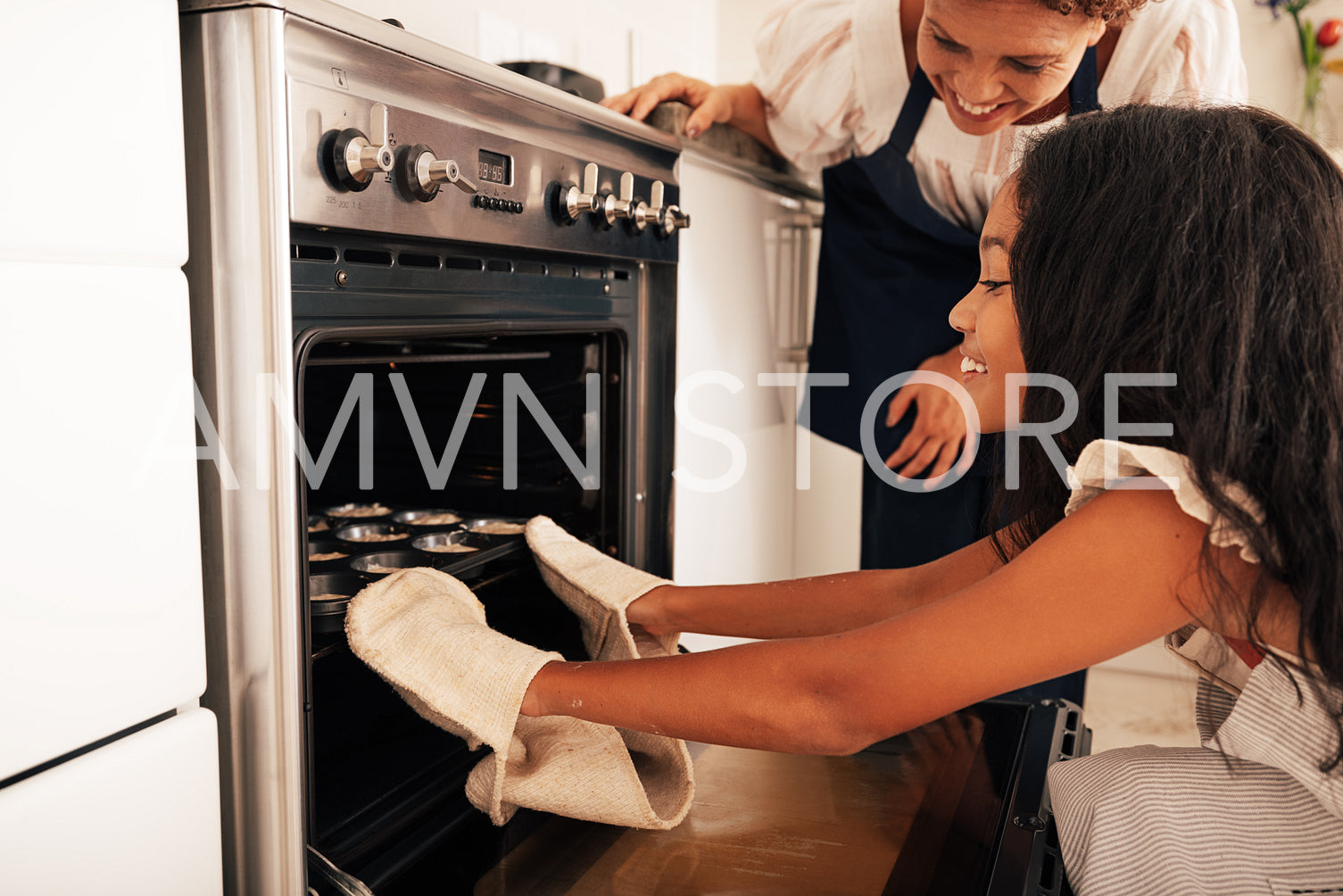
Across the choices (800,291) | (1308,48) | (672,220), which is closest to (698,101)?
(672,220)

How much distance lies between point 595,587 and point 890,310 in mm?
808

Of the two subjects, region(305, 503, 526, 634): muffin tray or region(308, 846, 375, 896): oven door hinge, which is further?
region(305, 503, 526, 634): muffin tray

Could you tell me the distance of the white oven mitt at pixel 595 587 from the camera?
0.97m

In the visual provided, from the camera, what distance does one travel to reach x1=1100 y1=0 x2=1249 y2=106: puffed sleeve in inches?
49.9

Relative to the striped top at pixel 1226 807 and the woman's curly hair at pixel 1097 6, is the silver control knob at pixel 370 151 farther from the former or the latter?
the woman's curly hair at pixel 1097 6

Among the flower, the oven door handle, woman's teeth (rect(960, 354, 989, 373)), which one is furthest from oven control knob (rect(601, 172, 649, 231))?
the flower

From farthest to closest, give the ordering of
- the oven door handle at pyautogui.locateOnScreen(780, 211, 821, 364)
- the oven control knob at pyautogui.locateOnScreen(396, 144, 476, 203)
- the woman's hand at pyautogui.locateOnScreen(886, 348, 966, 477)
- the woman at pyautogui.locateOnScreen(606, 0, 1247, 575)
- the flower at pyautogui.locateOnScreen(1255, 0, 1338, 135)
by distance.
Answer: the flower at pyautogui.locateOnScreen(1255, 0, 1338, 135)
the oven door handle at pyautogui.locateOnScreen(780, 211, 821, 364)
the woman's hand at pyautogui.locateOnScreen(886, 348, 966, 477)
the woman at pyautogui.locateOnScreen(606, 0, 1247, 575)
the oven control knob at pyautogui.locateOnScreen(396, 144, 476, 203)

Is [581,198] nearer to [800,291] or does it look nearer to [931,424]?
[931,424]

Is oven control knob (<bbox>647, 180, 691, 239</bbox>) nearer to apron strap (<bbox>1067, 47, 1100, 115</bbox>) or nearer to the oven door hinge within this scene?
apron strap (<bbox>1067, 47, 1100, 115</bbox>)

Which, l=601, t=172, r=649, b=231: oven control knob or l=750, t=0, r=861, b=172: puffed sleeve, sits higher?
l=750, t=0, r=861, b=172: puffed sleeve

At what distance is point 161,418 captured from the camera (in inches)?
24.2

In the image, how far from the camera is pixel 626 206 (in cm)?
102

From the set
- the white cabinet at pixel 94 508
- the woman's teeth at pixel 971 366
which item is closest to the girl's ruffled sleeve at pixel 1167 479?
the woman's teeth at pixel 971 366

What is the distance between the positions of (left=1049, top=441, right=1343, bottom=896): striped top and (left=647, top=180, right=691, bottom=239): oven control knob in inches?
21.8
